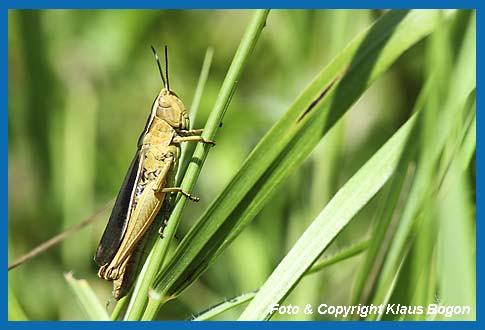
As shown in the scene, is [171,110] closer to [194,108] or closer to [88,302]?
[194,108]

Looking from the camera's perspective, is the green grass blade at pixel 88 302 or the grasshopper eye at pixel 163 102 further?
the grasshopper eye at pixel 163 102

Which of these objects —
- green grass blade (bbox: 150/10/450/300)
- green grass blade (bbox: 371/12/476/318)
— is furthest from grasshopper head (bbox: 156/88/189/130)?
green grass blade (bbox: 371/12/476/318)

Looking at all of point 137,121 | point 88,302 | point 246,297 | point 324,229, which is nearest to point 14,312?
point 88,302

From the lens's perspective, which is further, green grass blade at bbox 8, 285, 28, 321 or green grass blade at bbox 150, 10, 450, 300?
green grass blade at bbox 8, 285, 28, 321

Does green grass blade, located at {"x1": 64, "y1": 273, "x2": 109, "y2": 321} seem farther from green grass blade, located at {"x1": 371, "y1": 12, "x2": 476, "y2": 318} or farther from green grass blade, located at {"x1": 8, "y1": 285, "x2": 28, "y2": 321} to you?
green grass blade, located at {"x1": 371, "y1": 12, "x2": 476, "y2": 318}

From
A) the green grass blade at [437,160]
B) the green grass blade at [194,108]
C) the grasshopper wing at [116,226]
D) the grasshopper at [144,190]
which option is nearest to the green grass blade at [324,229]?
the green grass blade at [437,160]

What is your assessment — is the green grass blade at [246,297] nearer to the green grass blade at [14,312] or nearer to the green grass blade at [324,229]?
the green grass blade at [324,229]

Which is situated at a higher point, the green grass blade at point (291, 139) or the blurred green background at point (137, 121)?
the blurred green background at point (137, 121)
